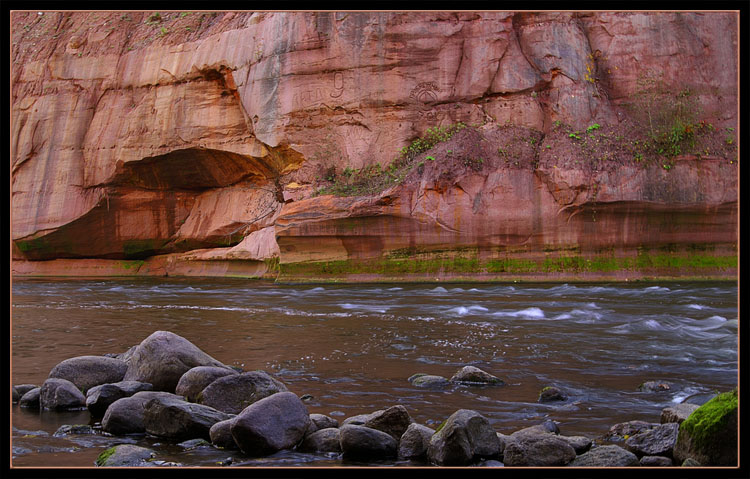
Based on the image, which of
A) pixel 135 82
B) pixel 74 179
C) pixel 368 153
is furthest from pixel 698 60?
pixel 74 179

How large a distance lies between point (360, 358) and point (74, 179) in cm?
2480

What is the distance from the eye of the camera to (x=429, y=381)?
237 inches

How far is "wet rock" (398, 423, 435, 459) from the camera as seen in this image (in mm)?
4199

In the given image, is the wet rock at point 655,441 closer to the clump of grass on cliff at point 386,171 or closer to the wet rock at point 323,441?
the wet rock at point 323,441

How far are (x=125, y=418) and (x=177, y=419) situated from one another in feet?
1.49

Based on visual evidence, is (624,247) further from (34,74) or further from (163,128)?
(34,74)

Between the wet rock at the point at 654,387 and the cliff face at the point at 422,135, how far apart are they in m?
13.3

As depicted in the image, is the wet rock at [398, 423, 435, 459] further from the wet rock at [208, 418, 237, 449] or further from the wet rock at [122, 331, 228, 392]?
the wet rock at [122, 331, 228, 392]

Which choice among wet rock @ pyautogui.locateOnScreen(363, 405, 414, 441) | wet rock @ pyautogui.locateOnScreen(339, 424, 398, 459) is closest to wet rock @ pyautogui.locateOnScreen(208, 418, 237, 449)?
wet rock @ pyautogui.locateOnScreen(339, 424, 398, 459)

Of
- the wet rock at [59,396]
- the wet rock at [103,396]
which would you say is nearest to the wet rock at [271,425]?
the wet rock at [103,396]

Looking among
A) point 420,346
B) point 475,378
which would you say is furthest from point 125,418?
point 420,346

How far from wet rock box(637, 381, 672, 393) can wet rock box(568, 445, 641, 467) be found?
75.4 inches

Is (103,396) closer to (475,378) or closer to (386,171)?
(475,378)

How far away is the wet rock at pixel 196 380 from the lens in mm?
5395
